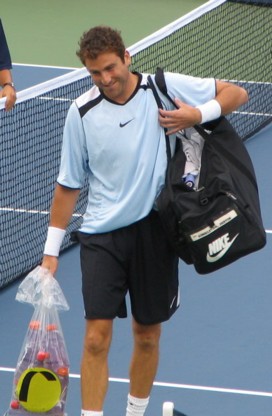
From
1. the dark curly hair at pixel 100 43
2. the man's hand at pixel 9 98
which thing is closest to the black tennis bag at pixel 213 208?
the dark curly hair at pixel 100 43

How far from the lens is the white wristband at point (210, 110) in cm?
493

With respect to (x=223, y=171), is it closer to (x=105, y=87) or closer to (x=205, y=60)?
(x=105, y=87)

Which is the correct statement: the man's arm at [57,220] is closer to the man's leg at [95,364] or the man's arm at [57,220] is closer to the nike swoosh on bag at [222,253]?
the man's leg at [95,364]

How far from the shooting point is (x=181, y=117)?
16.1 feet

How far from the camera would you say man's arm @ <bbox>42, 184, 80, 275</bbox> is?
16.8 ft

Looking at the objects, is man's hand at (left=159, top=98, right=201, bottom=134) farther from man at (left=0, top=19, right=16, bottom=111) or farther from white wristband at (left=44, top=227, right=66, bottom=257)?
man at (left=0, top=19, right=16, bottom=111)

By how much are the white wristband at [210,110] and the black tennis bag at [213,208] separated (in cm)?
7

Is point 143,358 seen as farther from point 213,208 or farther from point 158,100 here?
point 158,100

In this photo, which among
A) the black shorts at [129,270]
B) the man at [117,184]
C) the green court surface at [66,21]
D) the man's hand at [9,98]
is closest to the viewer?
the man at [117,184]

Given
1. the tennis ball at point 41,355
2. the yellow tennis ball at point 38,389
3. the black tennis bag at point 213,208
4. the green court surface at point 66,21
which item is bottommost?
the yellow tennis ball at point 38,389

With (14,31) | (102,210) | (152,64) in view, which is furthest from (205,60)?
(102,210)

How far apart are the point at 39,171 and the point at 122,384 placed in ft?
9.97

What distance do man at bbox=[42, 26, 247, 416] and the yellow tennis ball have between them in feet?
0.43

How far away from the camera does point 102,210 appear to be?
16.6 feet
